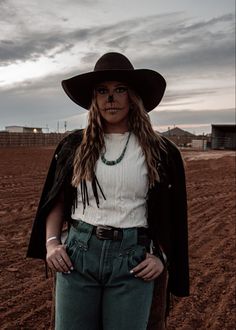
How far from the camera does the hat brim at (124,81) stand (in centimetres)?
195

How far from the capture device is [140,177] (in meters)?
1.85

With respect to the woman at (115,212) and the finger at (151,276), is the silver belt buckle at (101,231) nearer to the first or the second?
the woman at (115,212)

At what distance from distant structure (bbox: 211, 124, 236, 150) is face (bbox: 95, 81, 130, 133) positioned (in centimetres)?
4226

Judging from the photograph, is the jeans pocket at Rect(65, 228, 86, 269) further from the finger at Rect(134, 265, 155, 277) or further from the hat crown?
the hat crown

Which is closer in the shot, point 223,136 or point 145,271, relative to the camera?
point 145,271

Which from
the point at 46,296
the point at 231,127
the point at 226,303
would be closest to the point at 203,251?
the point at 226,303

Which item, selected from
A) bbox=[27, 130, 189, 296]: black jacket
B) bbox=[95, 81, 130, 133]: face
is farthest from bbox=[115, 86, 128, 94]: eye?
bbox=[27, 130, 189, 296]: black jacket

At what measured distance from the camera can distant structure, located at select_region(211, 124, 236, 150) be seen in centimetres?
4328

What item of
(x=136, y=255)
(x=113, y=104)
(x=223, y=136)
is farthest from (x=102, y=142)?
(x=223, y=136)

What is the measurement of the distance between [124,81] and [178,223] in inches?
28.1

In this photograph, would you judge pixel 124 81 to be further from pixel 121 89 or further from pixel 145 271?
pixel 145 271

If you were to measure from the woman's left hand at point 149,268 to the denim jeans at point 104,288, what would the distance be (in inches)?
0.8

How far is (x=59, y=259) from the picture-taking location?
1.80m

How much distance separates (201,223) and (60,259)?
5992 mm
